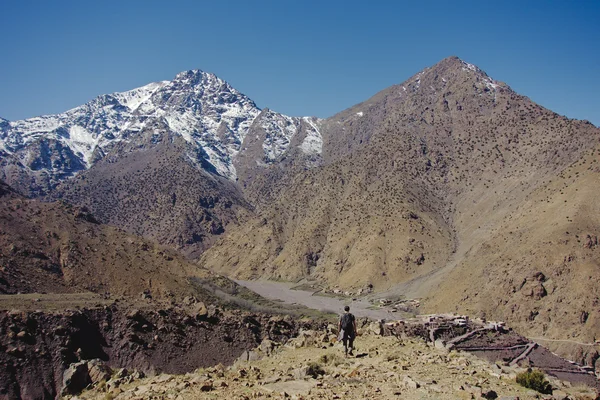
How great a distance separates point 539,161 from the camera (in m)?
127

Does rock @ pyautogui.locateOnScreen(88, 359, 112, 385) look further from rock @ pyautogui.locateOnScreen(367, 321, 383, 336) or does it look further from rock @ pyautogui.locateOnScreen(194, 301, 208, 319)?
rock @ pyautogui.locateOnScreen(194, 301, 208, 319)

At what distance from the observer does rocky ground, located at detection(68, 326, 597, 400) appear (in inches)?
556

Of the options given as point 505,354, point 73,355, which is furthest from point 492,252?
point 73,355

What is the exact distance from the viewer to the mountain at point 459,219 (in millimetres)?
77562

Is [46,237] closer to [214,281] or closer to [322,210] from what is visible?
[214,281]

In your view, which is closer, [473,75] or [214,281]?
[214,281]

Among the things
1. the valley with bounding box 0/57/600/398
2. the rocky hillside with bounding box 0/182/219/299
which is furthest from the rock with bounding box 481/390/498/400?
the rocky hillside with bounding box 0/182/219/299

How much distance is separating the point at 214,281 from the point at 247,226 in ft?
346

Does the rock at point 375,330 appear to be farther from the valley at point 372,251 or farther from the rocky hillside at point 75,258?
the rocky hillside at point 75,258

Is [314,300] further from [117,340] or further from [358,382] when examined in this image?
[358,382]

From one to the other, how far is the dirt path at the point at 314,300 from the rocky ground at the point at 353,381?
221 ft

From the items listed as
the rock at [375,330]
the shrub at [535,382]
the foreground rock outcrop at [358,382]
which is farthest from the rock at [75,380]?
the shrub at [535,382]

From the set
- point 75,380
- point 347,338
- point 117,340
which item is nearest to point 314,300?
point 117,340

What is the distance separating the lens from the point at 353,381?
49.8 ft
